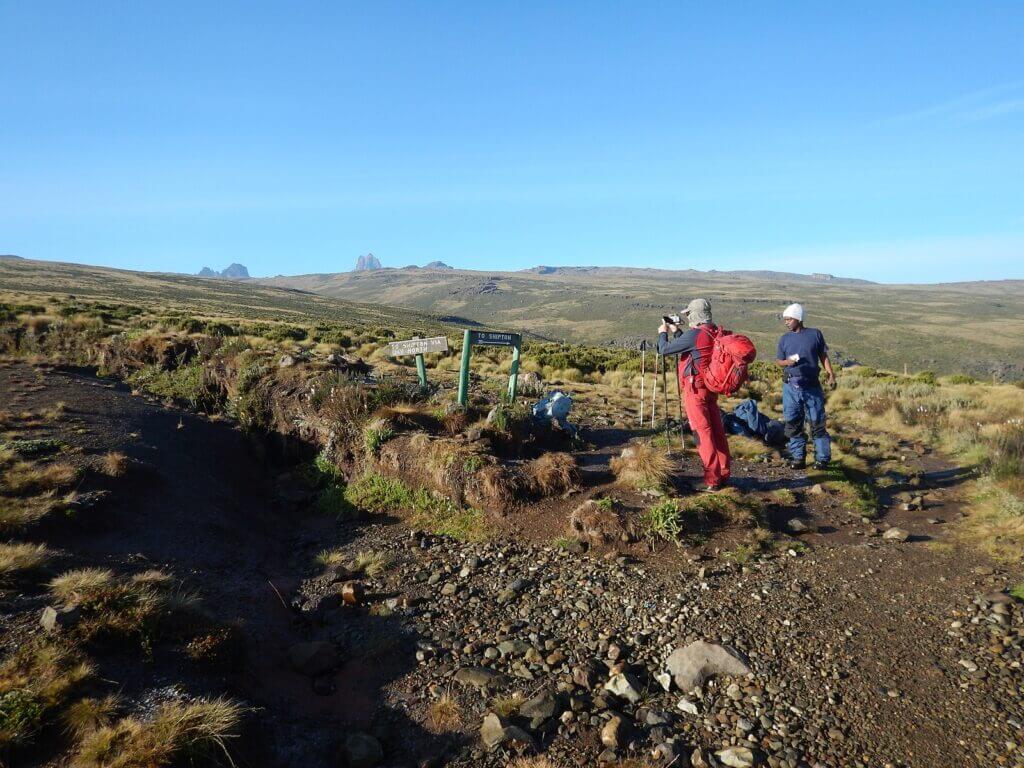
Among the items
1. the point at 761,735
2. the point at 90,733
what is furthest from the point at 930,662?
the point at 90,733

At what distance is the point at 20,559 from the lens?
4707 mm

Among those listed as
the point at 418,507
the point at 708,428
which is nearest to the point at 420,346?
the point at 418,507

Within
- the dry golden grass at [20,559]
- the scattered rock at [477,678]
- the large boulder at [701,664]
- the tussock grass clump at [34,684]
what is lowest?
the scattered rock at [477,678]

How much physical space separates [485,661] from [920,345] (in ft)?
A: 259

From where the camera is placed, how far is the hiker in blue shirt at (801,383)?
25.9 ft

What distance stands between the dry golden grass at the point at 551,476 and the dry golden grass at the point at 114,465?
5.13m

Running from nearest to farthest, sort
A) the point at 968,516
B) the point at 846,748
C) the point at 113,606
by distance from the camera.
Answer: the point at 846,748 < the point at 113,606 < the point at 968,516

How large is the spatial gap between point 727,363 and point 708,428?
2.88ft

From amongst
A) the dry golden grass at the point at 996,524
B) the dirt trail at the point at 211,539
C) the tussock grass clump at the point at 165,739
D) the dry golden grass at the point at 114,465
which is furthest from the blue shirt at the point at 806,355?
the dry golden grass at the point at 114,465

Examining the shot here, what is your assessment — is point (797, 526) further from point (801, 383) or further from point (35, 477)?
point (35, 477)

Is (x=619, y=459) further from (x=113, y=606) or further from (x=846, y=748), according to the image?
(x=113, y=606)

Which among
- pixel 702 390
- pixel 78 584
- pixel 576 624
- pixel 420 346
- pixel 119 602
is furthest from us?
pixel 420 346

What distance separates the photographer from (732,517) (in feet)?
20.9

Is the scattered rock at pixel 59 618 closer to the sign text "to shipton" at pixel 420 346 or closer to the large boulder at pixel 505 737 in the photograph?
the large boulder at pixel 505 737
